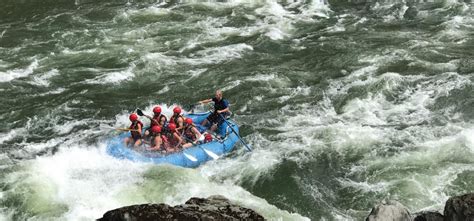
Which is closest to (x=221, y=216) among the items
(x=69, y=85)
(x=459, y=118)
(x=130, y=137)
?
(x=130, y=137)

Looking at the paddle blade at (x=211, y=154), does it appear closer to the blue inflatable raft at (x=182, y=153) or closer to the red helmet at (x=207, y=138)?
the blue inflatable raft at (x=182, y=153)

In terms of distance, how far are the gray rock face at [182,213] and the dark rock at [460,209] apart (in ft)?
6.94

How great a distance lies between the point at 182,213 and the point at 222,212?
490 millimetres

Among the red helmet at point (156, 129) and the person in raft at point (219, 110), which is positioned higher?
the red helmet at point (156, 129)

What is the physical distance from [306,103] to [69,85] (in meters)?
5.89

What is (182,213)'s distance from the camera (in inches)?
236

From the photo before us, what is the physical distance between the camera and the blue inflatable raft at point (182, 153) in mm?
10672

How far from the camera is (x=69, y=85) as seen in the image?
1428cm

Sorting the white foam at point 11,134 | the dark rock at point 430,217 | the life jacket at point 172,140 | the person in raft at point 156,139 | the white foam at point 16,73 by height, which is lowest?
the white foam at point 16,73

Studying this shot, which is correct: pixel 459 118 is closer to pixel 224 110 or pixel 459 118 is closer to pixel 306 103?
pixel 306 103

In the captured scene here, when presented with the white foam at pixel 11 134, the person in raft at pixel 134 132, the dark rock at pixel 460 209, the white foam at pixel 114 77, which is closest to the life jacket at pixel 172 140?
the person in raft at pixel 134 132

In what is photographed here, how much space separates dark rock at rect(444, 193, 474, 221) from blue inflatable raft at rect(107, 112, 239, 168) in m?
5.42

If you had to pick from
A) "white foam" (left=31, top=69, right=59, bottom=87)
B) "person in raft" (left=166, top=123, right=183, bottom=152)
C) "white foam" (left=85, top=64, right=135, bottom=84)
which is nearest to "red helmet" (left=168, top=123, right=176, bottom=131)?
"person in raft" (left=166, top=123, right=183, bottom=152)

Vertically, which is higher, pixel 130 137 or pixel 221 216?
pixel 221 216
